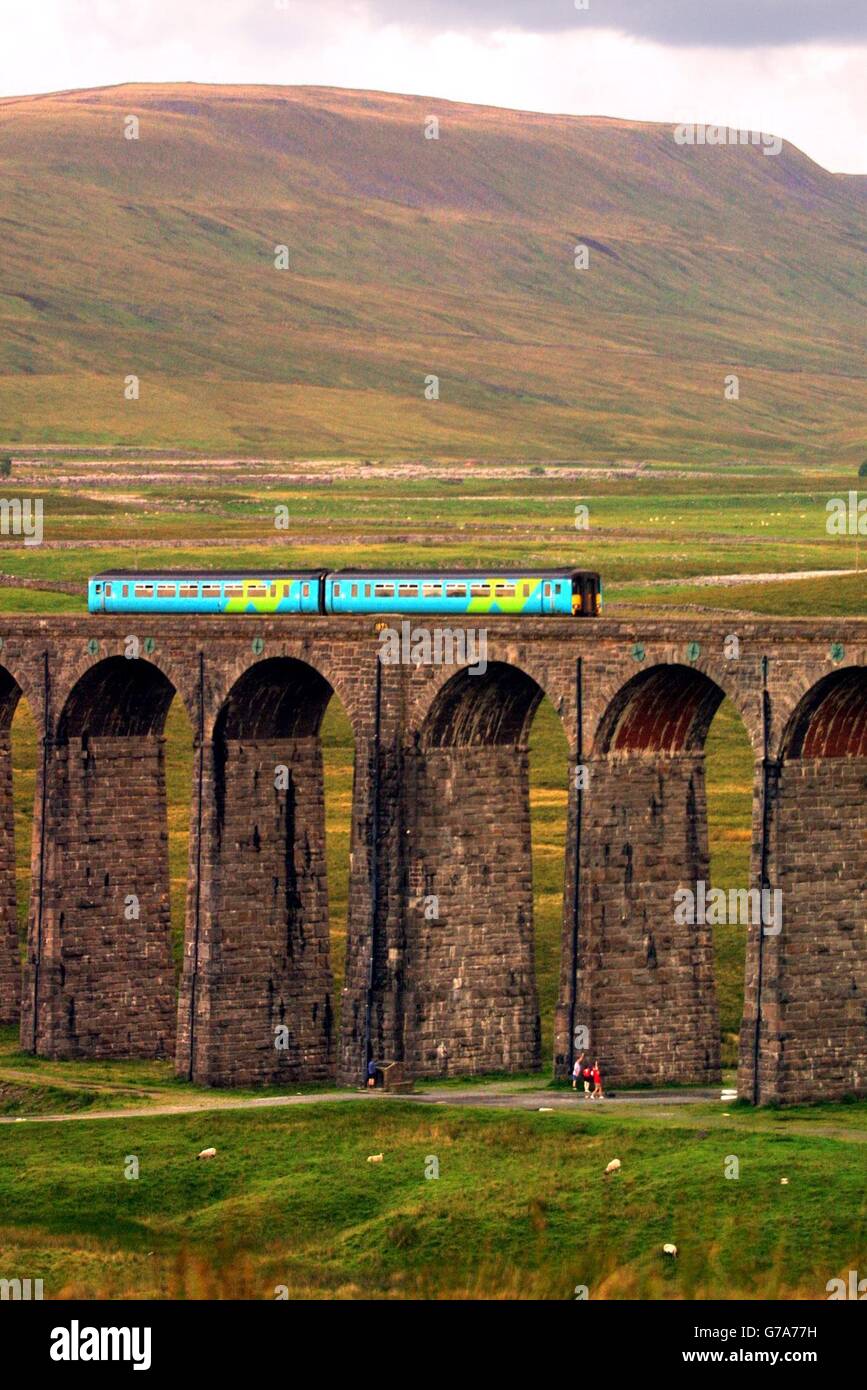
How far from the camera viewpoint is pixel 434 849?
78312 mm

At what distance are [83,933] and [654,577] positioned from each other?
72277mm

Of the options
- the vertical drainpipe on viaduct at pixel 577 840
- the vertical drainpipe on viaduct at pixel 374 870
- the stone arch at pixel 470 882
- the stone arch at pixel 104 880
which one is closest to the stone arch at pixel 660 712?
the vertical drainpipe on viaduct at pixel 577 840

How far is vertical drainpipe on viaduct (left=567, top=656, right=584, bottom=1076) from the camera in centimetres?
7388

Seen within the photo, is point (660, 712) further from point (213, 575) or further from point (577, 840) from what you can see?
point (213, 575)

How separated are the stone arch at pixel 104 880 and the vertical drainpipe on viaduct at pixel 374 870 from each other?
35.0 feet

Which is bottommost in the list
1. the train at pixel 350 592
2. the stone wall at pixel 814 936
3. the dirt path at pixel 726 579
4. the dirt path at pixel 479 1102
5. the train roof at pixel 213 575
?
the dirt path at pixel 479 1102

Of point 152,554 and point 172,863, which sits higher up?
point 152,554

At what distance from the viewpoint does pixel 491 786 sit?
79188 mm

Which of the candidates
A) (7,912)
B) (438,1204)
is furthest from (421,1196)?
(7,912)

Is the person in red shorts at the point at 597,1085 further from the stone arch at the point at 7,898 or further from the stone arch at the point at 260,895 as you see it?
the stone arch at the point at 7,898

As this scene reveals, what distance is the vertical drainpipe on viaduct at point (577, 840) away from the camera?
73.9m
